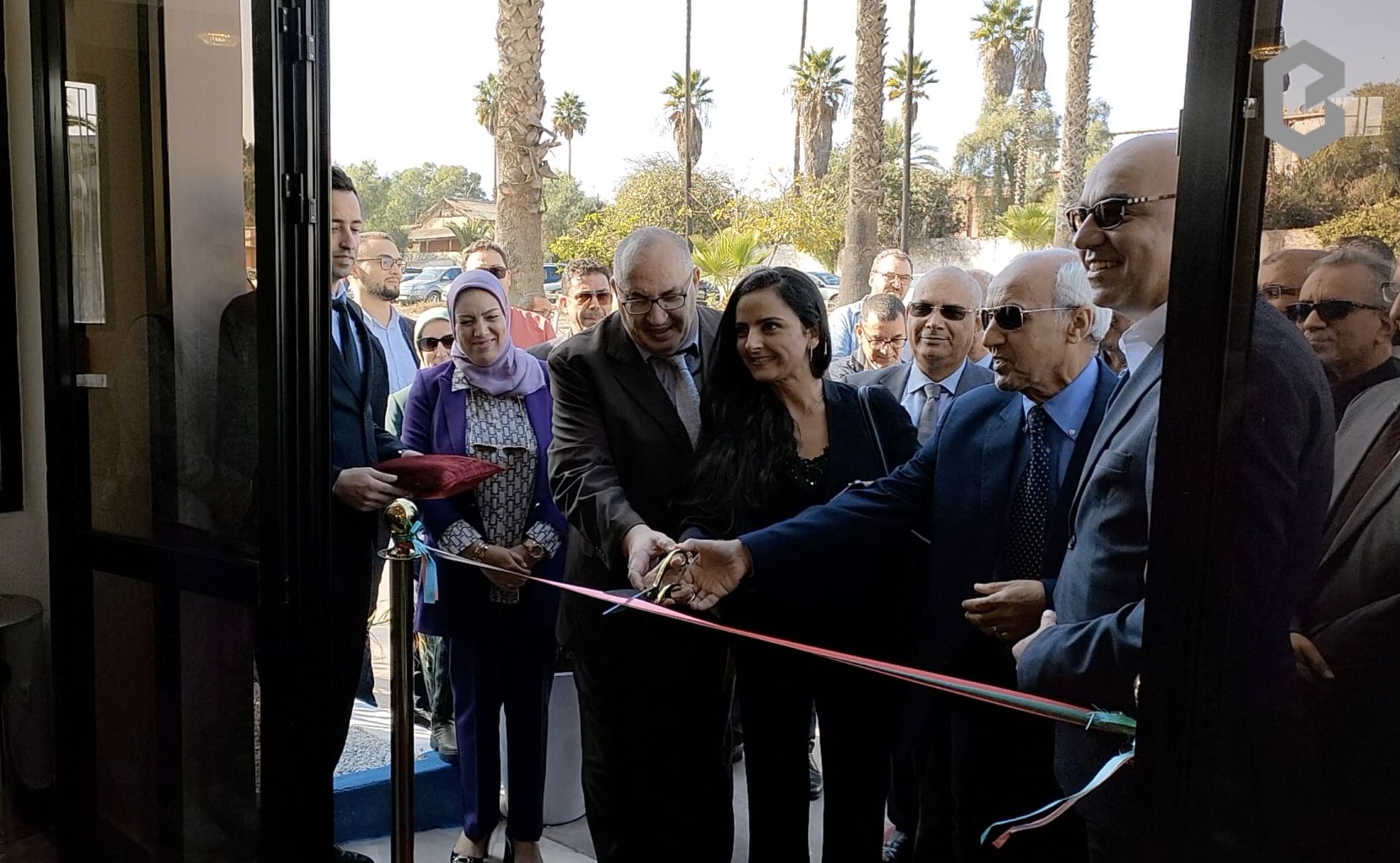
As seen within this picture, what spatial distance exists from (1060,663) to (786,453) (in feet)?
1.93

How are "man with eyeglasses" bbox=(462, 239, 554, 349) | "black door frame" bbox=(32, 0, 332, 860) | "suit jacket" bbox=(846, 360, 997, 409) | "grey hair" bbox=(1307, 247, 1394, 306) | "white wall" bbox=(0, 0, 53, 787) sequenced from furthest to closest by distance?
"white wall" bbox=(0, 0, 53, 787) < "black door frame" bbox=(32, 0, 332, 860) < "man with eyeglasses" bbox=(462, 239, 554, 349) < "suit jacket" bbox=(846, 360, 997, 409) < "grey hair" bbox=(1307, 247, 1394, 306)

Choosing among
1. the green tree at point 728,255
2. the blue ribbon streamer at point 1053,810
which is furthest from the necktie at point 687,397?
the blue ribbon streamer at point 1053,810

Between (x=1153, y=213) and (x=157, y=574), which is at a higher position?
(x=1153, y=213)

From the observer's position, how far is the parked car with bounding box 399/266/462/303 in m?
2.50

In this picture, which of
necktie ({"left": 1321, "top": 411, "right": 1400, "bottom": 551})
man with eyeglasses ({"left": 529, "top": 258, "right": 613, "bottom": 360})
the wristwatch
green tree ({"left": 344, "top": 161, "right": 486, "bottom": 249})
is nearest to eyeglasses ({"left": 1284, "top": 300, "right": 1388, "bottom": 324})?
necktie ({"left": 1321, "top": 411, "right": 1400, "bottom": 551})

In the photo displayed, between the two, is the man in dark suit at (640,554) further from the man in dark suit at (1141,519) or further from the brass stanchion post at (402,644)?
the man in dark suit at (1141,519)

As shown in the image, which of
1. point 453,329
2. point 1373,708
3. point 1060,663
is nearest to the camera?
point 1373,708

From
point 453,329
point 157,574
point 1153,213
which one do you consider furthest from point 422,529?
point 1153,213

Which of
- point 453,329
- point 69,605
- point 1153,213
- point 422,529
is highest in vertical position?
point 1153,213

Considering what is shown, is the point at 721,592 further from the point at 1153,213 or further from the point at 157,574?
the point at 157,574

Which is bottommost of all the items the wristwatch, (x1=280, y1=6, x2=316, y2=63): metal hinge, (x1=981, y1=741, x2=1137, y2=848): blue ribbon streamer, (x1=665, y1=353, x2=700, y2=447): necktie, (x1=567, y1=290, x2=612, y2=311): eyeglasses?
(x1=981, y1=741, x2=1137, y2=848): blue ribbon streamer

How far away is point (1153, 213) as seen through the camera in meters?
1.52

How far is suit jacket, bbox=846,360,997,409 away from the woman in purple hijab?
0.75m

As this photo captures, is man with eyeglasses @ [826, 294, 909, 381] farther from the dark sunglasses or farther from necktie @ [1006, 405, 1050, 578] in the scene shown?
the dark sunglasses
